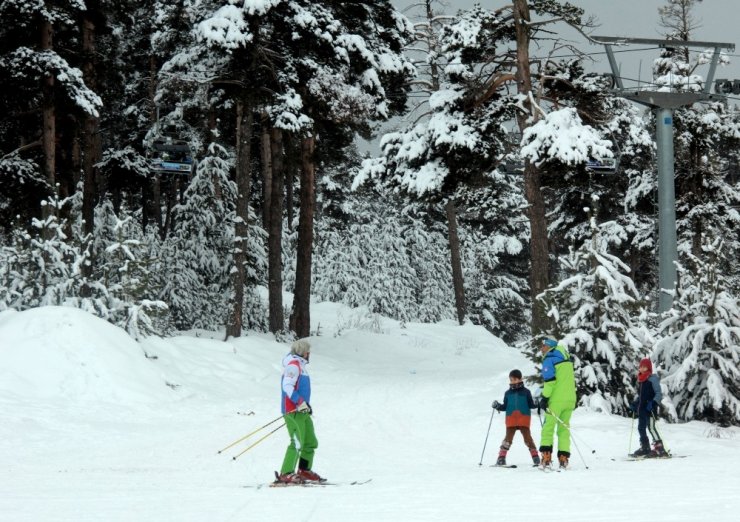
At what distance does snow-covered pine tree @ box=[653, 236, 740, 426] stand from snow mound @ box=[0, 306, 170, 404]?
9.48 meters

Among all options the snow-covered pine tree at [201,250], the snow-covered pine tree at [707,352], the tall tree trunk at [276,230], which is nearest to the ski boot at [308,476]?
the snow-covered pine tree at [707,352]

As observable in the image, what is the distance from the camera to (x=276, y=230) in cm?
2469

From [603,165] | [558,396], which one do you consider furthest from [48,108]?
[558,396]

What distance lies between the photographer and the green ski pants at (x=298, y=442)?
9.41 meters

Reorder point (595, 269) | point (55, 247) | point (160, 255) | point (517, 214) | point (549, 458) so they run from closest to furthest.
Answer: point (549, 458), point (595, 269), point (55, 247), point (160, 255), point (517, 214)

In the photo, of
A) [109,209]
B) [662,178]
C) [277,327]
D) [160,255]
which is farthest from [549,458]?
[109,209]

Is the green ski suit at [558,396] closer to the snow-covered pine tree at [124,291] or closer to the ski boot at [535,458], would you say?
the ski boot at [535,458]

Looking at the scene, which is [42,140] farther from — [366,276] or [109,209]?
[366,276]

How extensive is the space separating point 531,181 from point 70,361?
10.8 metres

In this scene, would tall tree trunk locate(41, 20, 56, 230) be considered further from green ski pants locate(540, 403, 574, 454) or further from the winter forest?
green ski pants locate(540, 403, 574, 454)

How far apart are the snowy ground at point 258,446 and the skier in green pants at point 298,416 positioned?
1.81ft

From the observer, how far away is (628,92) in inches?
780

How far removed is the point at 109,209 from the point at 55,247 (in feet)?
43.6

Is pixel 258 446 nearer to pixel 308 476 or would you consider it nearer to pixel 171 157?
pixel 308 476
